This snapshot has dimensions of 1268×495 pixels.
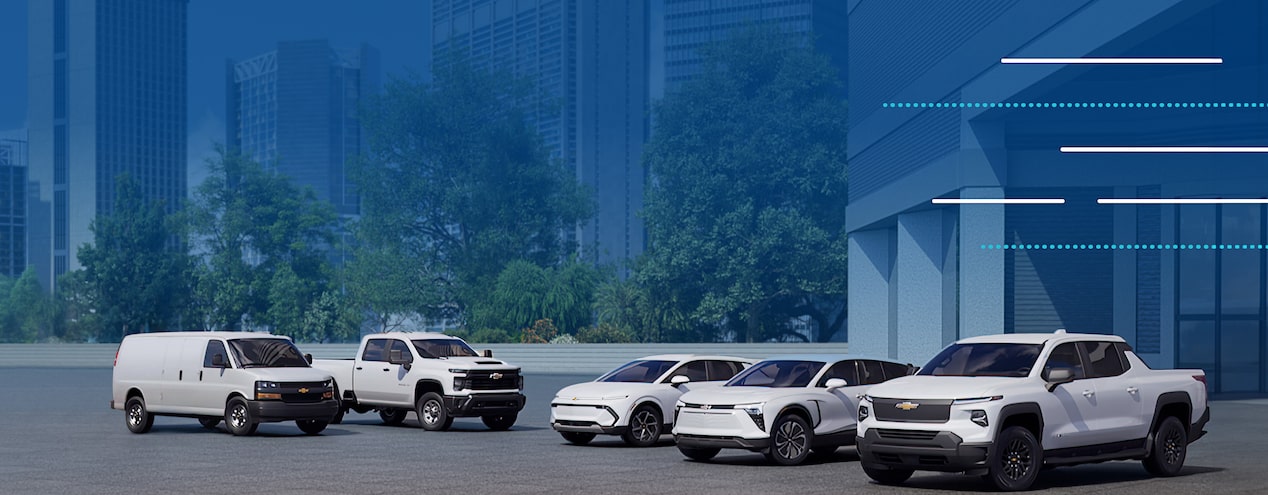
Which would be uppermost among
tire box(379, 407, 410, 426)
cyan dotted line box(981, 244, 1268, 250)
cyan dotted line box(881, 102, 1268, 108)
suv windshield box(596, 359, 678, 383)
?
cyan dotted line box(881, 102, 1268, 108)

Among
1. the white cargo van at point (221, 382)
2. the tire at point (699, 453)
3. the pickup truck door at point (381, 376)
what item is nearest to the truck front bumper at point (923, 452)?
the tire at point (699, 453)

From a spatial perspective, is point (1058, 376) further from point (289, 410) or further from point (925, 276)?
point (925, 276)

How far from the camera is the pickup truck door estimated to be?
26.1 m

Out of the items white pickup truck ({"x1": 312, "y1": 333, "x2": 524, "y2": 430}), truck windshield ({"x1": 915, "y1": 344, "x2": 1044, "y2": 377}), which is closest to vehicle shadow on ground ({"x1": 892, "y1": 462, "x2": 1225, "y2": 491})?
truck windshield ({"x1": 915, "y1": 344, "x2": 1044, "y2": 377})

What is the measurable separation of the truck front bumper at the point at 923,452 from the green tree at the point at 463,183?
225ft

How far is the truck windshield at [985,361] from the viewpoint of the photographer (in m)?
16.1

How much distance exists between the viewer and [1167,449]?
17109 mm

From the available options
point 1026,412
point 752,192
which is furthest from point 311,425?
point 752,192

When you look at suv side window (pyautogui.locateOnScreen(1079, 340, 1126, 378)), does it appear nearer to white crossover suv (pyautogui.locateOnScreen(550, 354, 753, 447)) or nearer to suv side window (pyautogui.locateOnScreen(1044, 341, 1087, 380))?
suv side window (pyautogui.locateOnScreen(1044, 341, 1087, 380))

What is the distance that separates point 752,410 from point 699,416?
2.36ft

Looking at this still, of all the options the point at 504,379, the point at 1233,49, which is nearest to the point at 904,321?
the point at 1233,49

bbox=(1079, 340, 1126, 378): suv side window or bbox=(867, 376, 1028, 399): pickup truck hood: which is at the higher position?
bbox=(1079, 340, 1126, 378): suv side window

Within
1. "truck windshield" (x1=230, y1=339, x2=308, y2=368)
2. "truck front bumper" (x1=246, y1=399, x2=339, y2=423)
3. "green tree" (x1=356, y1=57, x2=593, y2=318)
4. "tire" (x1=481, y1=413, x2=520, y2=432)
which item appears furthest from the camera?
"green tree" (x1=356, y1=57, x2=593, y2=318)

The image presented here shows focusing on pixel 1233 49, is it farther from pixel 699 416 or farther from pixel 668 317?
pixel 668 317
